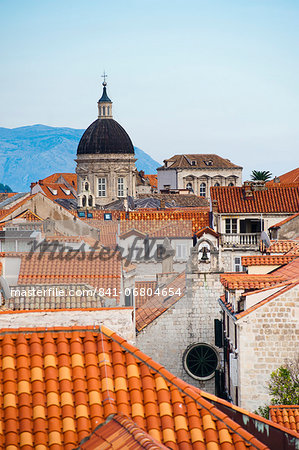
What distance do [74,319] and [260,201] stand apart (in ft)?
154

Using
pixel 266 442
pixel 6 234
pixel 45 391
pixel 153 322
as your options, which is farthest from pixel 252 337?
pixel 6 234

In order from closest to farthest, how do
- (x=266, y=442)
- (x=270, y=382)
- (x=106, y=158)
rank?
(x=266, y=442), (x=270, y=382), (x=106, y=158)

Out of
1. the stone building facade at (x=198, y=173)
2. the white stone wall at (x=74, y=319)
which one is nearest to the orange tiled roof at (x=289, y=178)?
the stone building facade at (x=198, y=173)

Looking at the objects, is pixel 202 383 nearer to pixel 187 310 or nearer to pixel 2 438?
pixel 187 310

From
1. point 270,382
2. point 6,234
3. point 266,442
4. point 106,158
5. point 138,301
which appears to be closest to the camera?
point 266,442

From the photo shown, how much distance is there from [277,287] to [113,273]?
28.6 ft

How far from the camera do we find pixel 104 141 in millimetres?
120562

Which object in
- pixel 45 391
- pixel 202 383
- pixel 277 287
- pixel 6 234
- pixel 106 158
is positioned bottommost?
pixel 202 383

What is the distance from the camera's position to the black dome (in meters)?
120

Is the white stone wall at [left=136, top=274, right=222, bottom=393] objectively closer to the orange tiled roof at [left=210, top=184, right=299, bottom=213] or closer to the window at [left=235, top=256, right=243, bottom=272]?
the window at [left=235, top=256, right=243, bottom=272]

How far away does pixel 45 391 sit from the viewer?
977 cm

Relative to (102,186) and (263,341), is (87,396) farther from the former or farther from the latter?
(102,186)

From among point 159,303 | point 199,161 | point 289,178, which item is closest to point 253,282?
point 159,303

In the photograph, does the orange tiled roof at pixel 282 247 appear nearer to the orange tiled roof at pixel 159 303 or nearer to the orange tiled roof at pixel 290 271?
the orange tiled roof at pixel 290 271
